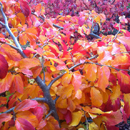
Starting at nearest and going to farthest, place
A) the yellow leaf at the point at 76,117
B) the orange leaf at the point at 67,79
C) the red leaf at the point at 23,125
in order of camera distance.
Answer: the red leaf at the point at 23,125
the orange leaf at the point at 67,79
the yellow leaf at the point at 76,117

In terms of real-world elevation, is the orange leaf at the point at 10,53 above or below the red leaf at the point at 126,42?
above

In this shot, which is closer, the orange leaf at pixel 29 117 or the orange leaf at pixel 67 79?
the orange leaf at pixel 29 117

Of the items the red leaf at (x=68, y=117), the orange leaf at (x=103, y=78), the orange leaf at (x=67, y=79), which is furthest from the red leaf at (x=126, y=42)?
the red leaf at (x=68, y=117)

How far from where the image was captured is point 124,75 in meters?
0.47

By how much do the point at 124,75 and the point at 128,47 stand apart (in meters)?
0.12

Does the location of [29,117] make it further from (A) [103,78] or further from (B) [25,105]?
(A) [103,78]

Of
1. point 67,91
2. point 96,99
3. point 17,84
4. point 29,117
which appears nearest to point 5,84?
point 17,84

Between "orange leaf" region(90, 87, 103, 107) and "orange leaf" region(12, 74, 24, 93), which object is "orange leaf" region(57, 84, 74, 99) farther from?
"orange leaf" region(12, 74, 24, 93)

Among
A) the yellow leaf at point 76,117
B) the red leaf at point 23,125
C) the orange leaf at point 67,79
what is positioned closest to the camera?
the red leaf at point 23,125

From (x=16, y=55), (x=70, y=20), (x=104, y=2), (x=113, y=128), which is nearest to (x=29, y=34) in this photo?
(x=16, y=55)

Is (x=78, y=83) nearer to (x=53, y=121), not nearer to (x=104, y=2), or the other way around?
(x=53, y=121)

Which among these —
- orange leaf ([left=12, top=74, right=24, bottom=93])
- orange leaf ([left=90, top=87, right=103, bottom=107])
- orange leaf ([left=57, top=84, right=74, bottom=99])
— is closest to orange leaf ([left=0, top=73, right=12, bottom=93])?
orange leaf ([left=12, top=74, right=24, bottom=93])

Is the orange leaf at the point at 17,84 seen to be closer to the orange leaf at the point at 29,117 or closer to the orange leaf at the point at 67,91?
the orange leaf at the point at 29,117

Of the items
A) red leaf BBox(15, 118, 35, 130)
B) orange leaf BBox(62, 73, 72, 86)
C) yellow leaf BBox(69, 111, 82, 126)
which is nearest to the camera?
red leaf BBox(15, 118, 35, 130)
